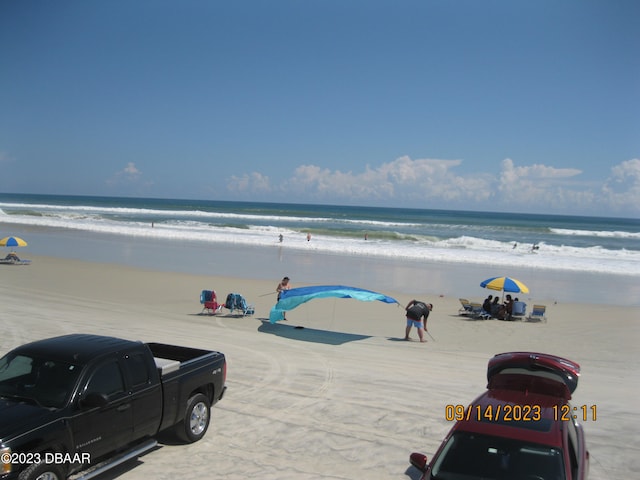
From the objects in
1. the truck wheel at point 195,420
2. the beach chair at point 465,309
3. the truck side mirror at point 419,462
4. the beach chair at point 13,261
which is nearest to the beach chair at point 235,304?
the beach chair at point 465,309

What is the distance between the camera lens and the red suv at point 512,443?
4.06m

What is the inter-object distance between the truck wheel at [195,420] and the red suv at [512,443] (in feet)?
9.34

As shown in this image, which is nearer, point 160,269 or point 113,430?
point 113,430

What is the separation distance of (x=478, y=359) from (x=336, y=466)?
6.67m

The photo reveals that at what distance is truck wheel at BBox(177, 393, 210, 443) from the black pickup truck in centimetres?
1

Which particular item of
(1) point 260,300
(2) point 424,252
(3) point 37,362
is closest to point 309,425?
(3) point 37,362

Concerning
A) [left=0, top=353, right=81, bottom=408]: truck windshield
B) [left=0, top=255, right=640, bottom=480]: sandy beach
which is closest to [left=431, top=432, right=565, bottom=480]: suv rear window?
[left=0, top=255, right=640, bottom=480]: sandy beach

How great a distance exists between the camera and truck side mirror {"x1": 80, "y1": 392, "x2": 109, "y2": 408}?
4793 mm

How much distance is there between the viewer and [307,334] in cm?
1368

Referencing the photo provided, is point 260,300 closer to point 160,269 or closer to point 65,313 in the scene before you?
point 65,313

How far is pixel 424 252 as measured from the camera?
38281mm

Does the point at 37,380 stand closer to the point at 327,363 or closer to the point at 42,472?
the point at 42,472

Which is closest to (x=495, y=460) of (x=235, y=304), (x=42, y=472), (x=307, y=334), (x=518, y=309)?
(x=42, y=472)

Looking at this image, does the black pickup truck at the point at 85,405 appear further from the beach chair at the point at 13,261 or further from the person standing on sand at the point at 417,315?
the beach chair at the point at 13,261
